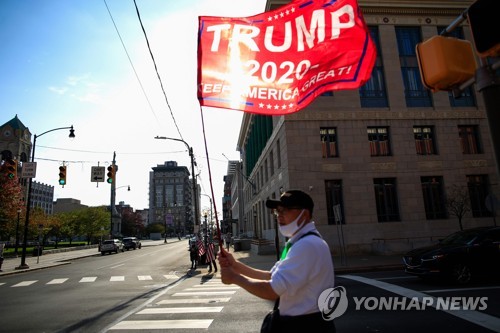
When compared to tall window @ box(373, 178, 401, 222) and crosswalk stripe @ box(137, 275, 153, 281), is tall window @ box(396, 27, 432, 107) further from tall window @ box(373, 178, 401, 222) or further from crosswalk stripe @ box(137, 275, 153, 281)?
crosswalk stripe @ box(137, 275, 153, 281)

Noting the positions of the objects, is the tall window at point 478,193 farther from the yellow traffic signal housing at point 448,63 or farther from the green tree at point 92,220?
the green tree at point 92,220

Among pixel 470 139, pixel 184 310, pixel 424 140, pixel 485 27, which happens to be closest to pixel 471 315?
pixel 184 310

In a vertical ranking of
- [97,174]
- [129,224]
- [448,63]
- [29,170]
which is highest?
[97,174]

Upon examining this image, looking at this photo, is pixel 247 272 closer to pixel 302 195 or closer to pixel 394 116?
pixel 302 195

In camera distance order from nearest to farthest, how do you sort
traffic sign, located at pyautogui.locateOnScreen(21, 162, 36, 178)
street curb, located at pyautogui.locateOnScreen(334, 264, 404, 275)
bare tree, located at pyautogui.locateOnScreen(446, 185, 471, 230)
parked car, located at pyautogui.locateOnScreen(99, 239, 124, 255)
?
1. street curb, located at pyautogui.locateOnScreen(334, 264, 404, 275)
2. bare tree, located at pyautogui.locateOnScreen(446, 185, 471, 230)
3. traffic sign, located at pyautogui.locateOnScreen(21, 162, 36, 178)
4. parked car, located at pyautogui.locateOnScreen(99, 239, 124, 255)

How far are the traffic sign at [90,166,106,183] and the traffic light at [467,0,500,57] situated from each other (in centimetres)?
3113

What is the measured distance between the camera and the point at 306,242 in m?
2.51

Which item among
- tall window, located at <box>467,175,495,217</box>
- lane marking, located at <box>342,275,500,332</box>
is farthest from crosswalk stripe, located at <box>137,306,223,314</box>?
tall window, located at <box>467,175,495,217</box>

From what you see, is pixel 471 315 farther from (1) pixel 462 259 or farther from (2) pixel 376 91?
(2) pixel 376 91

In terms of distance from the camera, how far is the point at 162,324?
7.66 meters

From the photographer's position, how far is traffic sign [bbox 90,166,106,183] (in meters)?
29.8

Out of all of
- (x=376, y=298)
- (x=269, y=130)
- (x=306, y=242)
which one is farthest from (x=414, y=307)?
(x=269, y=130)

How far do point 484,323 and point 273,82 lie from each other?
622cm

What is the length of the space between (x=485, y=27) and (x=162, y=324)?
25.8 feet
